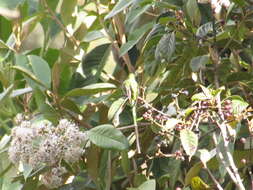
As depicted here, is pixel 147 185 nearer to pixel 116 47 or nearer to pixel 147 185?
pixel 147 185

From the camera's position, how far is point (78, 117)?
4.33ft

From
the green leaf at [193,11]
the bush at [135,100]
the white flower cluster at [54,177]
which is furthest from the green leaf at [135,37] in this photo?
the white flower cluster at [54,177]

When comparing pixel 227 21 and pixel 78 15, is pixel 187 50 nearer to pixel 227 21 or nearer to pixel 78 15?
pixel 227 21

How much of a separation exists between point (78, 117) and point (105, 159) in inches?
4.9

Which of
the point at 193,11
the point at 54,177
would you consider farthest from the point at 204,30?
the point at 54,177

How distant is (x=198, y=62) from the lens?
1.15m

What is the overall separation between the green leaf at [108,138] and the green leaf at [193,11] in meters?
0.24

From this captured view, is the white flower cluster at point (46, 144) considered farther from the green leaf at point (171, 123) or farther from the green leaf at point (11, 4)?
the green leaf at point (11, 4)

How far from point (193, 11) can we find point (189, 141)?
289 millimetres

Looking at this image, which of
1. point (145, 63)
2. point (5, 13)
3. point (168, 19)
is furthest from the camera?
point (5, 13)

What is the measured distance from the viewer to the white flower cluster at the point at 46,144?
3.59 feet

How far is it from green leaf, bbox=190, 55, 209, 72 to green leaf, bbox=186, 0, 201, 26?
0.23ft

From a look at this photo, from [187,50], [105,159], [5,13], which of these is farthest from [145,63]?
[5,13]

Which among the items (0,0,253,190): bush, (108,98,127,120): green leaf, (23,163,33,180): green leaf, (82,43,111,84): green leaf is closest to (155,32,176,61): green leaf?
(0,0,253,190): bush
